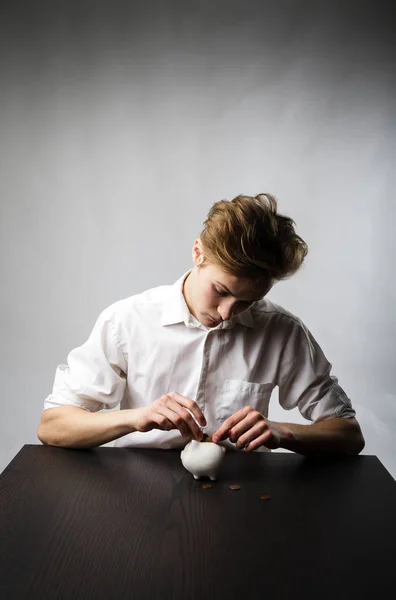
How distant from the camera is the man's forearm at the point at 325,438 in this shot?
182 cm

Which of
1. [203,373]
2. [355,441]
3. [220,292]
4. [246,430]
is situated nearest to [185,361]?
[203,373]

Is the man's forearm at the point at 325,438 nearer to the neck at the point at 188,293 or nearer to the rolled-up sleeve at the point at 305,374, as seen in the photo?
the rolled-up sleeve at the point at 305,374

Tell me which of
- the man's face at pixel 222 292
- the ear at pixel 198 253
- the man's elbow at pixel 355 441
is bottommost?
the man's elbow at pixel 355 441

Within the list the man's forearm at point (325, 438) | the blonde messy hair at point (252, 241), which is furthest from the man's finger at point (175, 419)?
the blonde messy hair at point (252, 241)

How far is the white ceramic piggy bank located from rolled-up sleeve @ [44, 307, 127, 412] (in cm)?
43

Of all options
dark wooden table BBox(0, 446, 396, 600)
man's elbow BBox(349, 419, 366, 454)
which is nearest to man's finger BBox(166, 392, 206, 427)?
dark wooden table BBox(0, 446, 396, 600)

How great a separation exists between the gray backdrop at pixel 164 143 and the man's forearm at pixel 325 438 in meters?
1.75

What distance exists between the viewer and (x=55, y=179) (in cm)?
352

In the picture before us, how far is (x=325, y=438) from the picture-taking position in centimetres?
187

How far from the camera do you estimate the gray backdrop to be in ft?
11.5

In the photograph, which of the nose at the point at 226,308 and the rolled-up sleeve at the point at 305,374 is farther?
the rolled-up sleeve at the point at 305,374

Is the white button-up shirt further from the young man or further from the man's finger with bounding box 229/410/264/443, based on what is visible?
the man's finger with bounding box 229/410/264/443

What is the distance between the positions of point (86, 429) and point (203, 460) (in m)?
0.36

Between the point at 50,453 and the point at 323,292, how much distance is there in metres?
2.20
